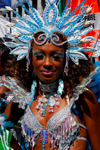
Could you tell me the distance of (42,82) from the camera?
1.70 m

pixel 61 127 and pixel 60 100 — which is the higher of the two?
pixel 60 100

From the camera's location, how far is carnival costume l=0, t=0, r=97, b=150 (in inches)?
61.6

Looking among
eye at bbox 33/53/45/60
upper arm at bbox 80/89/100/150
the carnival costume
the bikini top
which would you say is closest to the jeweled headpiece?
the carnival costume

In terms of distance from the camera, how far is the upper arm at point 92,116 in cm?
158

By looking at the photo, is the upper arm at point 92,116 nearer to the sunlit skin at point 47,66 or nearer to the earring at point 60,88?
the sunlit skin at point 47,66

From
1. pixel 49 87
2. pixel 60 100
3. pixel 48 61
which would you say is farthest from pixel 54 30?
pixel 60 100

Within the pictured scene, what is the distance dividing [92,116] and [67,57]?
0.57 m

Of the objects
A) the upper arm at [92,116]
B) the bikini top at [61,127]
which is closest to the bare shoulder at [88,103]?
the upper arm at [92,116]

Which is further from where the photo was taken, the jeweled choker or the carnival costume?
the jeweled choker

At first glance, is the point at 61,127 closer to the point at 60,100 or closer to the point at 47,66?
the point at 60,100

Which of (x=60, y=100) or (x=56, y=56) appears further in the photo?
(x=60, y=100)

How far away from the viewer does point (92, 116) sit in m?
1.58

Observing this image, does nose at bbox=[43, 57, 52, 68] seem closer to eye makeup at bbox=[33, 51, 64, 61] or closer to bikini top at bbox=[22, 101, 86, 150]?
eye makeup at bbox=[33, 51, 64, 61]

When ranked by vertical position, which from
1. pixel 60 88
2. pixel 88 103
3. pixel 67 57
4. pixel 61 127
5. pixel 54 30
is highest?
pixel 54 30
